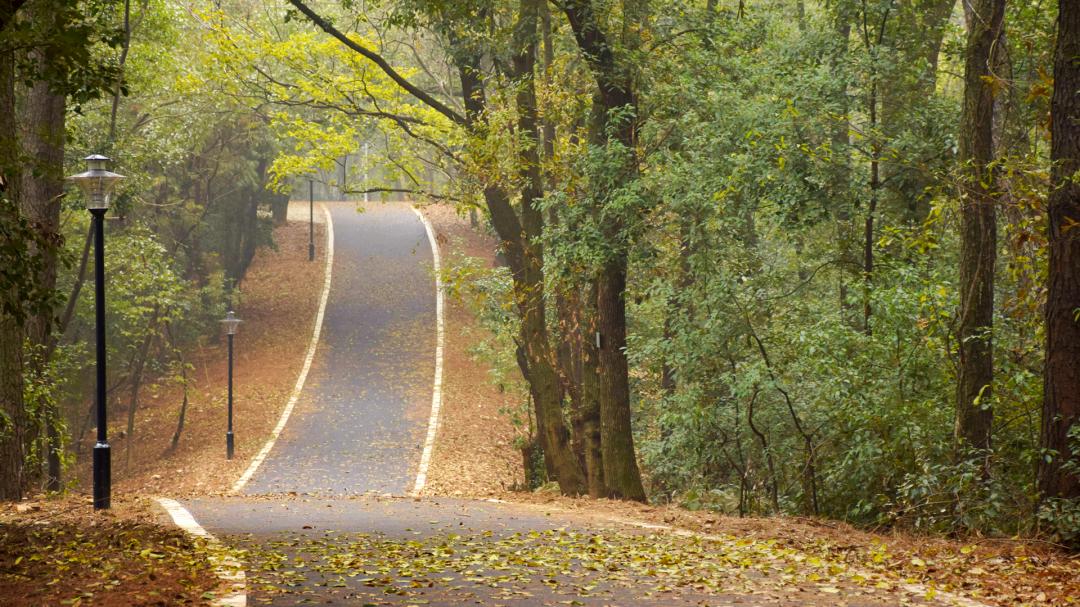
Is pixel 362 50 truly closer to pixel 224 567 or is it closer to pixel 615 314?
pixel 615 314

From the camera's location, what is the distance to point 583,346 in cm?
1711

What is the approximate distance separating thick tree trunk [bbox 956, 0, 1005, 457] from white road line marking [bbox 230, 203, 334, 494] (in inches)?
652

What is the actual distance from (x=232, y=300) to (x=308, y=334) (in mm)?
2877

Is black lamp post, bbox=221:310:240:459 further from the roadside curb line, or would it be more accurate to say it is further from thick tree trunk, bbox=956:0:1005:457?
thick tree trunk, bbox=956:0:1005:457

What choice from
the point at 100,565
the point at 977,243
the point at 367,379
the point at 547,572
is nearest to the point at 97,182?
the point at 100,565

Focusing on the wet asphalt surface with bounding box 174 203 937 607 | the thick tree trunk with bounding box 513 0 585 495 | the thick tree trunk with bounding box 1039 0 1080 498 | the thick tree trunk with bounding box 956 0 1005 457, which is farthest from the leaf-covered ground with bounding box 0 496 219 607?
the thick tree trunk with bounding box 513 0 585 495

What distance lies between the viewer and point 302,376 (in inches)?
1315

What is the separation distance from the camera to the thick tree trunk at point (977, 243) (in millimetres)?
10094

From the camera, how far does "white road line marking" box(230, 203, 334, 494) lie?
25019 millimetres

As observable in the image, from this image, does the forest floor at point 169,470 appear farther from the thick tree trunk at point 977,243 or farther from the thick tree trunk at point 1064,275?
the thick tree trunk at point 977,243

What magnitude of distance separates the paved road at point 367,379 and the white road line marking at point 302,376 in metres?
0.21

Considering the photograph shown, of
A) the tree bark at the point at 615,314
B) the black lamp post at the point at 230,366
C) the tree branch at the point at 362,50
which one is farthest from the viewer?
the black lamp post at the point at 230,366

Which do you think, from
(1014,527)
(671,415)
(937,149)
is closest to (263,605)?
(1014,527)

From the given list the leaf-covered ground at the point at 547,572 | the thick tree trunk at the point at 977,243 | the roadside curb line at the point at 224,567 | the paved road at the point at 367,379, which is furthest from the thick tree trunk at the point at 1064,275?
the paved road at the point at 367,379
